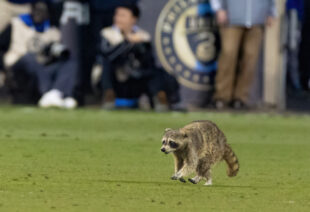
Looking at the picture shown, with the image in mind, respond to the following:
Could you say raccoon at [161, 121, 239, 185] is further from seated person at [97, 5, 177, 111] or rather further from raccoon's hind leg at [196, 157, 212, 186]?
seated person at [97, 5, 177, 111]

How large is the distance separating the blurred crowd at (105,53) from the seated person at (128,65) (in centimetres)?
1

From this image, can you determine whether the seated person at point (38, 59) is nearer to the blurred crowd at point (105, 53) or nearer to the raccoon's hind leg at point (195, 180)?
the blurred crowd at point (105, 53)

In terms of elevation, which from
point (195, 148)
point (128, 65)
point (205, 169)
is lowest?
point (128, 65)

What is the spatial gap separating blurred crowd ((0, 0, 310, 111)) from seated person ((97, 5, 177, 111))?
0.5 inches

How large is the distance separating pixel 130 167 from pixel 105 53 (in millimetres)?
6706

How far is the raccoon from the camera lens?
6.45 metres

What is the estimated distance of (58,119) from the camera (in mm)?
13250

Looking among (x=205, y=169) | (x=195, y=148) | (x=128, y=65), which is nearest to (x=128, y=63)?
(x=128, y=65)

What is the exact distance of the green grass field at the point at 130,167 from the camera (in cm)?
623

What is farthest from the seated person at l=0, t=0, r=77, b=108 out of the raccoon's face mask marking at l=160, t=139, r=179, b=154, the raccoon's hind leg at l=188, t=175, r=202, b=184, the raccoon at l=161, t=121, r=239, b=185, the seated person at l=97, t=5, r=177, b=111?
the raccoon's face mask marking at l=160, t=139, r=179, b=154

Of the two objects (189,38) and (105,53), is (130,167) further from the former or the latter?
(189,38)

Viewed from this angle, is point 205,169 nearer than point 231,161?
Yes

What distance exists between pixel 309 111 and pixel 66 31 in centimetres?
370

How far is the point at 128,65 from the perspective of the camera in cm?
1479
